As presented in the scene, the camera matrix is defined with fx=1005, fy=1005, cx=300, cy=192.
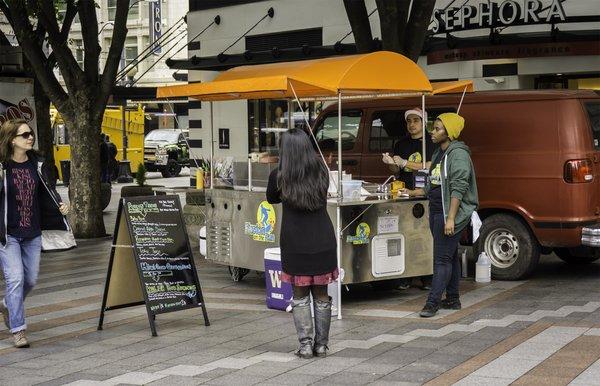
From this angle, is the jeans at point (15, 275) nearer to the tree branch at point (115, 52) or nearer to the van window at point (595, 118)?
the van window at point (595, 118)

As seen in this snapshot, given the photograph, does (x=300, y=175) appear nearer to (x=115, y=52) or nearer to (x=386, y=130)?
(x=386, y=130)

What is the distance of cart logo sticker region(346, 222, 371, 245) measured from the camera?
31.8 ft

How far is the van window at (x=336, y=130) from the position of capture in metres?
12.4

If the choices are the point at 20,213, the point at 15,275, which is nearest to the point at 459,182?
the point at 20,213

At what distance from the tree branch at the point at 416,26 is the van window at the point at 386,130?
1353 mm

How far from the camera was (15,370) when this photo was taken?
7363mm

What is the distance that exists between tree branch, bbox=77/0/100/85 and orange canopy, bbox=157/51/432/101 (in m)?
5.63

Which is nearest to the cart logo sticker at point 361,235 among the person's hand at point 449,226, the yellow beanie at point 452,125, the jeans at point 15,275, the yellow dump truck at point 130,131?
the person's hand at point 449,226

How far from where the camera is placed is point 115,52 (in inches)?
625

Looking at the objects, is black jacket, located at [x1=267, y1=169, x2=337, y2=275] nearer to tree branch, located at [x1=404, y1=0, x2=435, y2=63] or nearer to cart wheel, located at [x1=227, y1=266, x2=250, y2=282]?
cart wheel, located at [x1=227, y1=266, x2=250, y2=282]

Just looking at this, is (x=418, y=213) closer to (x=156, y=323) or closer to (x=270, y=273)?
(x=270, y=273)

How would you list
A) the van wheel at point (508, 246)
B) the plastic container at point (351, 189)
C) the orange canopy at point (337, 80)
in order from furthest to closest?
the van wheel at point (508, 246) < the plastic container at point (351, 189) < the orange canopy at point (337, 80)

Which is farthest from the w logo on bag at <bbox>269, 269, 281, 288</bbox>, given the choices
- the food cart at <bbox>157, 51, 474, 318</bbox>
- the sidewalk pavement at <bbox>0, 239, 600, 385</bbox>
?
the food cart at <bbox>157, 51, 474, 318</bbox>

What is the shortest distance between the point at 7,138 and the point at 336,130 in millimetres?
5336
